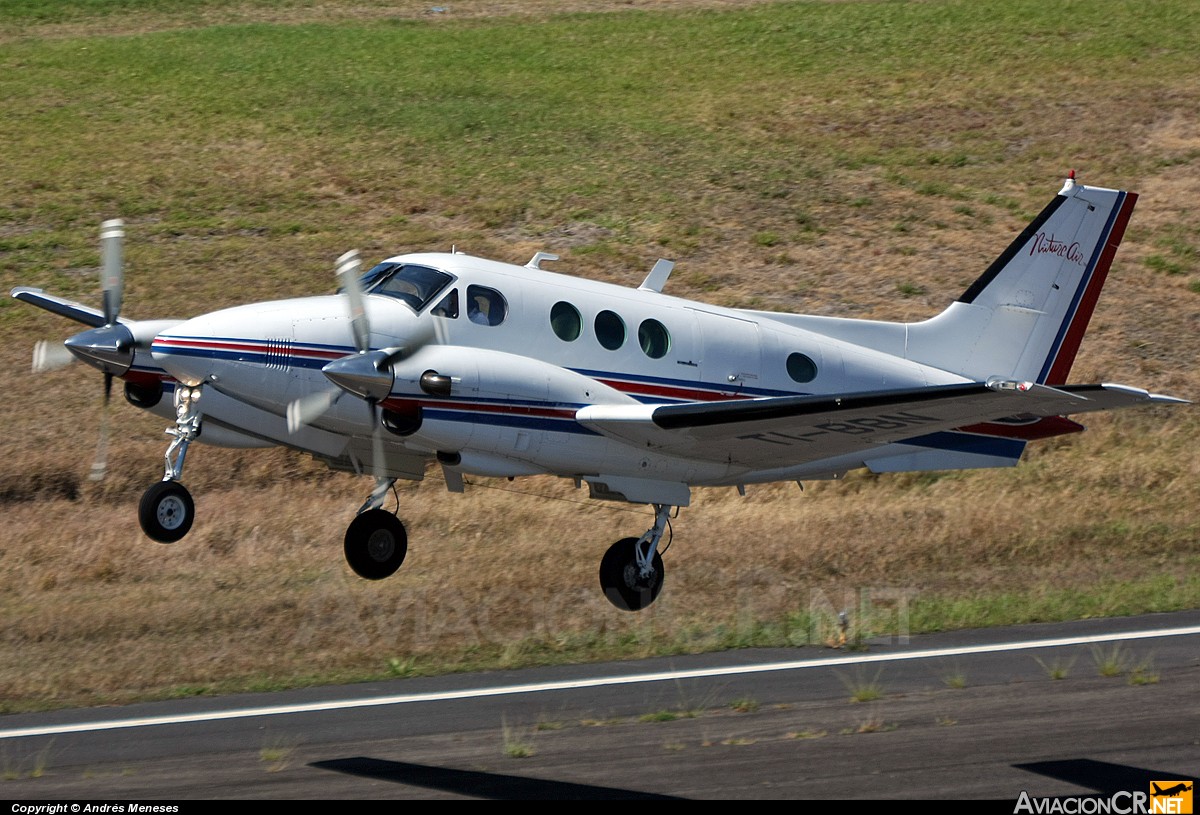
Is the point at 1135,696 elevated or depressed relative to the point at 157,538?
depressed

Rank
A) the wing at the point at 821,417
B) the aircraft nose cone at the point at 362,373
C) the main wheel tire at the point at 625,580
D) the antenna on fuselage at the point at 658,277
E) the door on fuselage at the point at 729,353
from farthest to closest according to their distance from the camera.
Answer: the antenna on fuselage at the point at 658,277
the main wheel tire at the point at 625,580
the door on fuselage at the point at 729,353
the aircraft nose cone at the point at 362,373
the wing at the point at 821,417

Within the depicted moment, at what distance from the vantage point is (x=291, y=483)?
2755 centimetres

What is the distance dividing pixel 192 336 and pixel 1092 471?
2055 centimetres

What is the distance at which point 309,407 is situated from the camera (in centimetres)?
1594

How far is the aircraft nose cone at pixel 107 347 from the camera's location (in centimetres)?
1554

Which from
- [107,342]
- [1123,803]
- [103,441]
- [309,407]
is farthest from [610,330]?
[1123,803]

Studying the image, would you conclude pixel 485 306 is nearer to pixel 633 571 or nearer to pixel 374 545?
pixel 374 545

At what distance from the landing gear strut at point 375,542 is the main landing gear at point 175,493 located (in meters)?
2.67

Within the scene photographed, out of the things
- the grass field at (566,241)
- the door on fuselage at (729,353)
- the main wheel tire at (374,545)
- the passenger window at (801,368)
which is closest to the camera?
the main wheel tire at (374,545)

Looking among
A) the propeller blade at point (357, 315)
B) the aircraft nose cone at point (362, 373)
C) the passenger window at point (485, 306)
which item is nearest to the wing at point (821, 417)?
the passenger window at point (485, 306)

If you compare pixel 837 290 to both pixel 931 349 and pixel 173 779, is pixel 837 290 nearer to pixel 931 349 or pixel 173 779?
pixel 931 349

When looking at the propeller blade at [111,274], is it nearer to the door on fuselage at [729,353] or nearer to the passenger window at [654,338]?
the passenger window at [654,338]

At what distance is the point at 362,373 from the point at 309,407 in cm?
89

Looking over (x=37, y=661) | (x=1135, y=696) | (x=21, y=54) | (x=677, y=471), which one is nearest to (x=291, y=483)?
(x=37, y=661)
